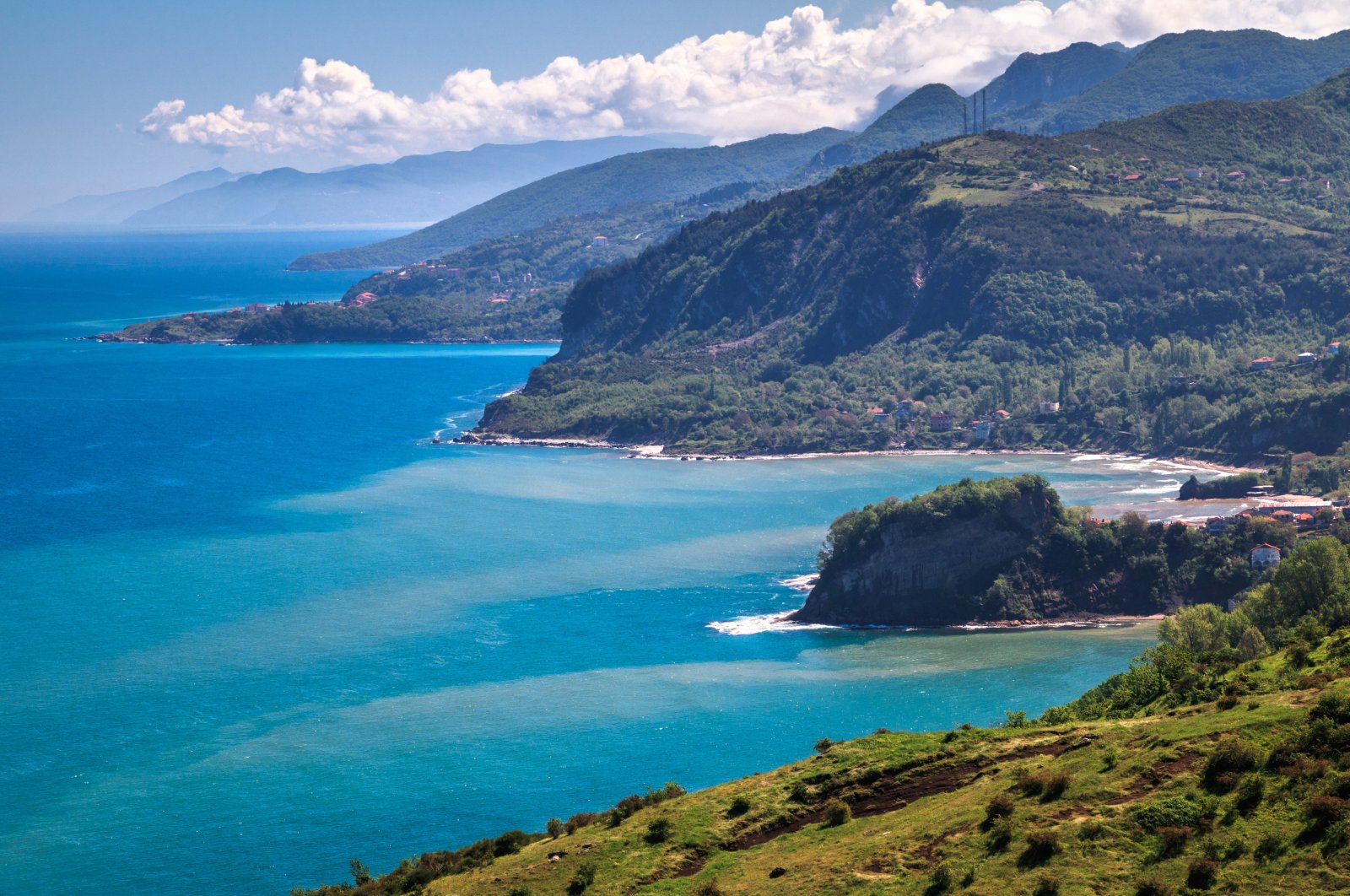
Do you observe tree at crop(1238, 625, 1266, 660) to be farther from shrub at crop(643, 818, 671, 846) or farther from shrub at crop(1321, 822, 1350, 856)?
shrub at crop(1321, 822, 1350, 856)

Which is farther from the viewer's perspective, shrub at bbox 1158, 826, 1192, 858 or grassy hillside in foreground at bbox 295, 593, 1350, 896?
shrub at bbox 1158, 826, 1192, 858

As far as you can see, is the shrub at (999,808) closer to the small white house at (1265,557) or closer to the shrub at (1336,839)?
the shrub at (1336,839)

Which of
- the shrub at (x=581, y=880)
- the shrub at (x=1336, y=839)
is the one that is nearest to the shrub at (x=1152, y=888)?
the shrub at (x=1336, y=839)

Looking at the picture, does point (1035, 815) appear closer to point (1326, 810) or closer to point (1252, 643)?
point (1326, 810)

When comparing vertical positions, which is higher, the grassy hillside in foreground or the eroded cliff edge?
the grassy hillside in foreground

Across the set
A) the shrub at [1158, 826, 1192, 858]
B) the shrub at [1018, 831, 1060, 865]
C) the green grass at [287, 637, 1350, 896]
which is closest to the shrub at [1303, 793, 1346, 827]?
the green grass at [287, 637, 1350, 896]

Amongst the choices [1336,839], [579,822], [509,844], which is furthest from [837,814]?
[1336,839]

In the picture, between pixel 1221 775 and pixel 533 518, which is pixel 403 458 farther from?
pixel 1221 775
